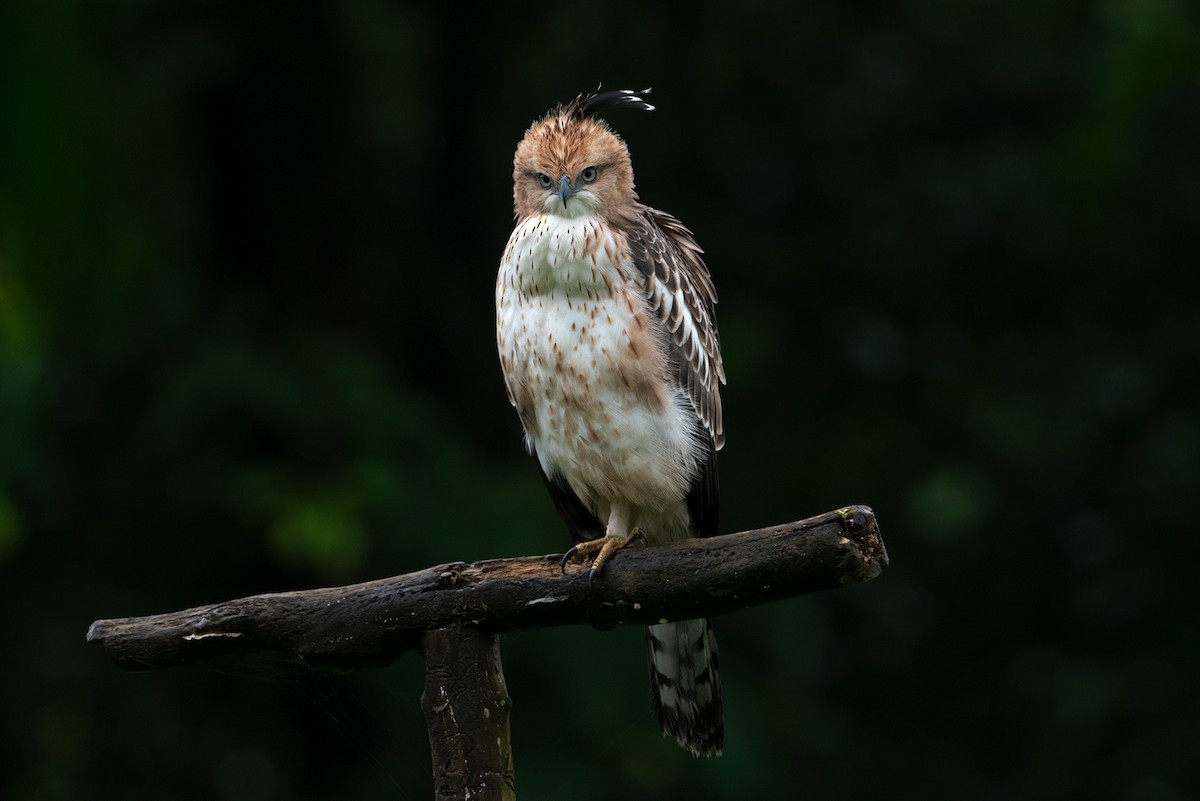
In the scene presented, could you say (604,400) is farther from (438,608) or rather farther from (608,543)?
(438,608)

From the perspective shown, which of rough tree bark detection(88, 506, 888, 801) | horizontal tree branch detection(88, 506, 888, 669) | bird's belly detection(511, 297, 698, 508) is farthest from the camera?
bird's belly detection(511, 297, 698, 508)

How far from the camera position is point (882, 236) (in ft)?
27.9

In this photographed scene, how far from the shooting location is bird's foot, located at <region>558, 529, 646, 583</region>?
312 cm

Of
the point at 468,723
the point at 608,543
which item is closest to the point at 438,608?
the point at 468,723

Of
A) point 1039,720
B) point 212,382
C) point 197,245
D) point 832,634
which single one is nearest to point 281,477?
point 212,382

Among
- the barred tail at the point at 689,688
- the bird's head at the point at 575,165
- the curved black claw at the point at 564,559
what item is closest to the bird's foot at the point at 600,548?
the curved black claw at the point at 564,559

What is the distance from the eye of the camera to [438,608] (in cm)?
292

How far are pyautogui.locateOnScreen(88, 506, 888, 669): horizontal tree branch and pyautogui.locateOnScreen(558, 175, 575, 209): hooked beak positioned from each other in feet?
3.78

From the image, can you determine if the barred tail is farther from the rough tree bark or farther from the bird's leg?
the rough tree bark

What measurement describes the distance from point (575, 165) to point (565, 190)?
118 millimetres

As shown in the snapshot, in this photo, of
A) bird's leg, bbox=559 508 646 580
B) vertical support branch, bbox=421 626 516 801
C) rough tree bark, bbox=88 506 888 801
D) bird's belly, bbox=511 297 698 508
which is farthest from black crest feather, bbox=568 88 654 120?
vertical support branch, bbox=421 626 516 801

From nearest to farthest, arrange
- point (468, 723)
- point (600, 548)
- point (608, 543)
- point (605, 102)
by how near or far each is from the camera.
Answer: point (468, 723), point (608, 543), point (600, 548), point (605, 102)

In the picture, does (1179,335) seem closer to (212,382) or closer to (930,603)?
(930,603)

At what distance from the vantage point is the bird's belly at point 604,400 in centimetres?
368
